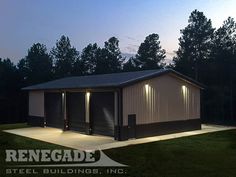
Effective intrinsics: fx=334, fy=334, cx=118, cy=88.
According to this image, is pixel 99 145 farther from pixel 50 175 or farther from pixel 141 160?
pixel 50 175

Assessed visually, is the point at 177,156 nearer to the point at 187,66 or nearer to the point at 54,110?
the point at 54,110

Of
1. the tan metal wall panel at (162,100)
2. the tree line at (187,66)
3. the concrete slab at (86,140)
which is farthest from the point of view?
the tree line at (187,66)

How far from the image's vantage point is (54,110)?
917 inches

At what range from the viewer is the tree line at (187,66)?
1547 inches

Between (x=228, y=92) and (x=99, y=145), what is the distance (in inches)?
1095

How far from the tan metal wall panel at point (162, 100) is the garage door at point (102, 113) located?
45.9 inches

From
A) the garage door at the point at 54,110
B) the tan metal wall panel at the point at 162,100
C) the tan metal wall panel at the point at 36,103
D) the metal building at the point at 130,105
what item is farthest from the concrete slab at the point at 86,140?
the tan metal wall panel at the point at 36,103

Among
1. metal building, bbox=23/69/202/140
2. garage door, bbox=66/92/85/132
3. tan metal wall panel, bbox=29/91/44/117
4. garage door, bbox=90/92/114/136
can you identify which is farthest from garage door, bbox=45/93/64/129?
garage door, bbox=90/92/114/136

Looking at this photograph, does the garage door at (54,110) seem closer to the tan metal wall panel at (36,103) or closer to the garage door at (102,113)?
the tan metal wall panel at (36,103)

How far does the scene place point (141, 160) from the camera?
1188 cm

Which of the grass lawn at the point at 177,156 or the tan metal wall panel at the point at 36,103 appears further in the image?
the tan metal wall panel at the point at 36,103

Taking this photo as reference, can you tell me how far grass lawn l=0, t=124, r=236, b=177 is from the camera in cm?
1023

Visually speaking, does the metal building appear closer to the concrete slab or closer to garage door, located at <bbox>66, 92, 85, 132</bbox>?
garage door, located at <bbox>66, 92, 85, 132</bbox>

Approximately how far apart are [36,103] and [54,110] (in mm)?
2586
